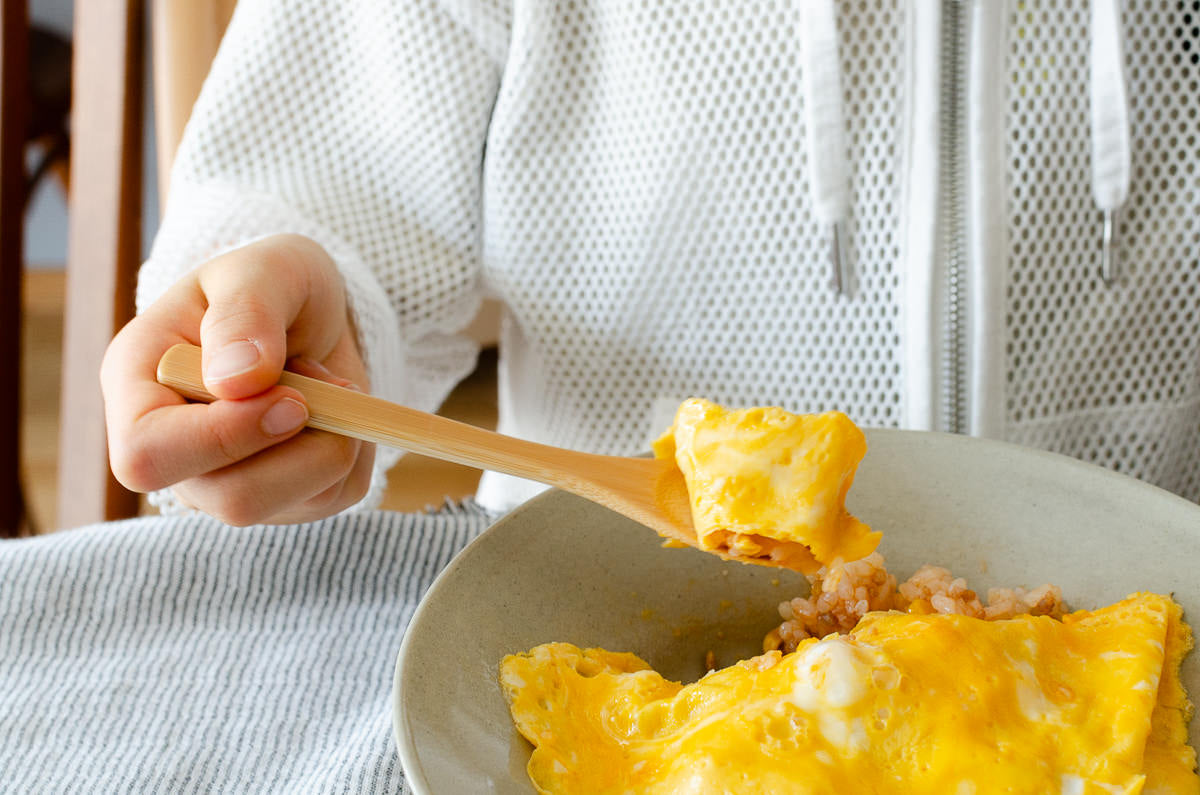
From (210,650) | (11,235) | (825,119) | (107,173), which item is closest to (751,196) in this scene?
(825,119)

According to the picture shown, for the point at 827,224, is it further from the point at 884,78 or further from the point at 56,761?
A: the point at 56,761

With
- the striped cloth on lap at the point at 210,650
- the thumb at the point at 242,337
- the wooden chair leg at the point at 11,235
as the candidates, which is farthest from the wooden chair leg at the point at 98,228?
the thumb at the point at 242,337

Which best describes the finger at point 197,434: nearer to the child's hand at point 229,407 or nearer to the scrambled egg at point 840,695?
the child's hand at point 229,407

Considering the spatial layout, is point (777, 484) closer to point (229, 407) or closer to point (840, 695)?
point (840, 695)

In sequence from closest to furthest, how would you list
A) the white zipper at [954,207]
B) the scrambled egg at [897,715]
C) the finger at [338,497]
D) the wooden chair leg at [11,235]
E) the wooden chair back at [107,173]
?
the scrambled egg at [897,715], the finger at [338,497], the white zipper at [954,207], the wooden chair back at [107,173], the wooden chair leg at [11,235]

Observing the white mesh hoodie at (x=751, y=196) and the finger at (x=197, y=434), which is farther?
the white mesh hoodie at (x=751, y=196)

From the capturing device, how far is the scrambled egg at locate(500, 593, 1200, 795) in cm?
41

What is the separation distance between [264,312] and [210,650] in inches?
8.5

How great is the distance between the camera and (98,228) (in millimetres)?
994

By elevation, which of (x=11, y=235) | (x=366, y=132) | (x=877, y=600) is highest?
(x=366, y=132)

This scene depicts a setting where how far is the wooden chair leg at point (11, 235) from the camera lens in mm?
1093

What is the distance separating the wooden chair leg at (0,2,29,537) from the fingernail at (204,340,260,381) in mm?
842

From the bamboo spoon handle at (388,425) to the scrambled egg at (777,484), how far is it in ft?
0.23

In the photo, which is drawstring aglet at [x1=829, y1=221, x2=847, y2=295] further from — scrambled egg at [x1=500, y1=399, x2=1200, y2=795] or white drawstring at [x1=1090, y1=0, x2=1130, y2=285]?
scrambled egg at [x1=500, y1=399, x2=1200, y2=795]
